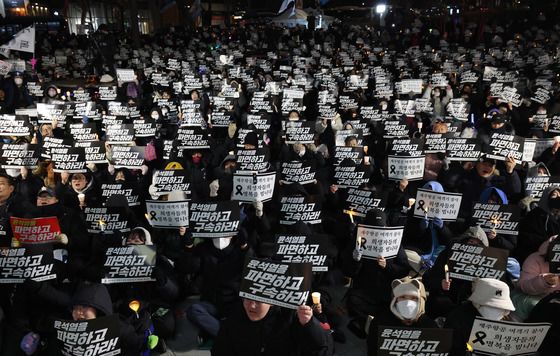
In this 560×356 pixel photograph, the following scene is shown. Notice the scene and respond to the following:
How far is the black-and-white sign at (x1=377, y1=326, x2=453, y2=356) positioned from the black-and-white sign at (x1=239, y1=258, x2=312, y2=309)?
2.39 feet

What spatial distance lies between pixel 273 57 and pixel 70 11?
31609 millimetres

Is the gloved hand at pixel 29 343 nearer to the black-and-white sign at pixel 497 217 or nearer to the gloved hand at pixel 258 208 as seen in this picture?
the gloved hand at pixel 258 208

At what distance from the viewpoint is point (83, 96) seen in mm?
13680

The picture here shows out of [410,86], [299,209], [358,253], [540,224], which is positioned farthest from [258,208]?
[410,86]

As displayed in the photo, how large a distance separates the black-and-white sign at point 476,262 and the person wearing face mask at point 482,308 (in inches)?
21.1

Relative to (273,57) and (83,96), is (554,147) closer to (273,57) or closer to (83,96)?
(83,96)

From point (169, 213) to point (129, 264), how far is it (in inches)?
50.2

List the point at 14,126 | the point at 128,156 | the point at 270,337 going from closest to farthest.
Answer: the point at 270,337 < the point at 128,156 < the point at 14,126

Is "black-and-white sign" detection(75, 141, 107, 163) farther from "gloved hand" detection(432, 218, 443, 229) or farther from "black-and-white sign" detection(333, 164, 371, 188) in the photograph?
"gloved hand" detection(432, 218, 443, 229)

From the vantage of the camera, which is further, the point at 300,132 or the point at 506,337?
the point at 300,132

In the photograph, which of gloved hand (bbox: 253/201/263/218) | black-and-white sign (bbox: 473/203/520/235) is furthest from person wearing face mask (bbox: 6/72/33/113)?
black-and-white sign (bbox: 473/203/520/235)

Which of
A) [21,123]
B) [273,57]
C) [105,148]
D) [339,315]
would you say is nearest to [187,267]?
[339,315]

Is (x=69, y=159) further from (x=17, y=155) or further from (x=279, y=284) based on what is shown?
(x=279, y=284)

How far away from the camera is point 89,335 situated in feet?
13.0
